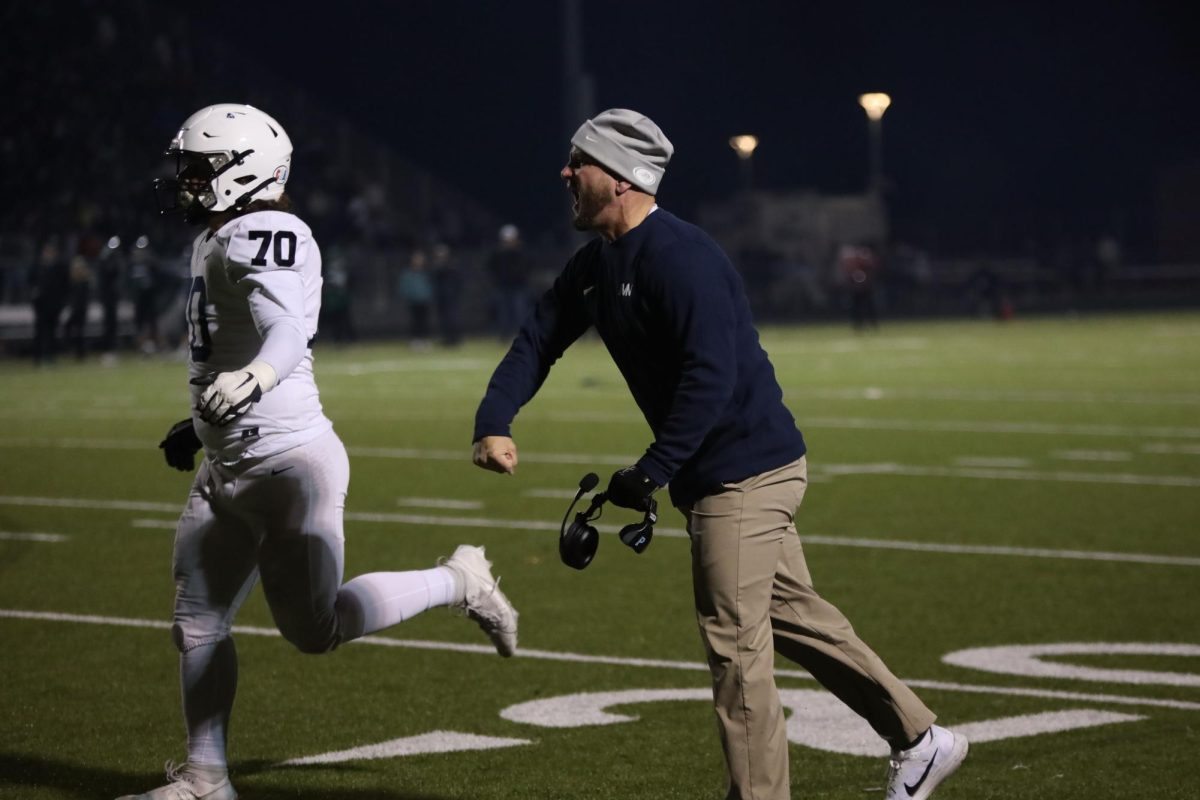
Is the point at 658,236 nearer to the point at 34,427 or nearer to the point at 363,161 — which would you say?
the point at 34,427

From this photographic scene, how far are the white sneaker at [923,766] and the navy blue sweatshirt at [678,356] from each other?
81 centimetres

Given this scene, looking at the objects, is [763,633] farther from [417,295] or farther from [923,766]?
[417,295]

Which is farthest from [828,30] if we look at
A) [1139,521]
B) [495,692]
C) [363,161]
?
[495,692]

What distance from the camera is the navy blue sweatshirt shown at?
185 inches

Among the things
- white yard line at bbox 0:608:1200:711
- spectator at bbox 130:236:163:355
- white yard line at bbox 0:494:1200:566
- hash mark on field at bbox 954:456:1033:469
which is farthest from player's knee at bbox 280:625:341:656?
spectator at bbox 130:236:163:355

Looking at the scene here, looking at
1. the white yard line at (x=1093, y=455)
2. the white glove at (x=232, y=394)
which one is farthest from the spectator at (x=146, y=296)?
the white glove at (x=232, y=394)

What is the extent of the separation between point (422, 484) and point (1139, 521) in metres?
4.65

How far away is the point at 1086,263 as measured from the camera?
5725cm

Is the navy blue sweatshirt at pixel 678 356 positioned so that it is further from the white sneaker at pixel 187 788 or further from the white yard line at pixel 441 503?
the white yard line at pixel 441 503

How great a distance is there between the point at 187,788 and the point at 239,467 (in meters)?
0.84

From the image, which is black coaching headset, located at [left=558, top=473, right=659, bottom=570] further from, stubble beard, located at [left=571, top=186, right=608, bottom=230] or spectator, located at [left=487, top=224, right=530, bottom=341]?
spectator, located at [left=487, top=224, right=530, bottom=341]

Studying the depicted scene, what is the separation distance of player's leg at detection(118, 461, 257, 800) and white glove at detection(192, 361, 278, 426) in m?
0.48

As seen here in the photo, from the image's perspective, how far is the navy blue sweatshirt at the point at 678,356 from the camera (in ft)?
15.4

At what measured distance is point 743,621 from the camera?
482 cm
